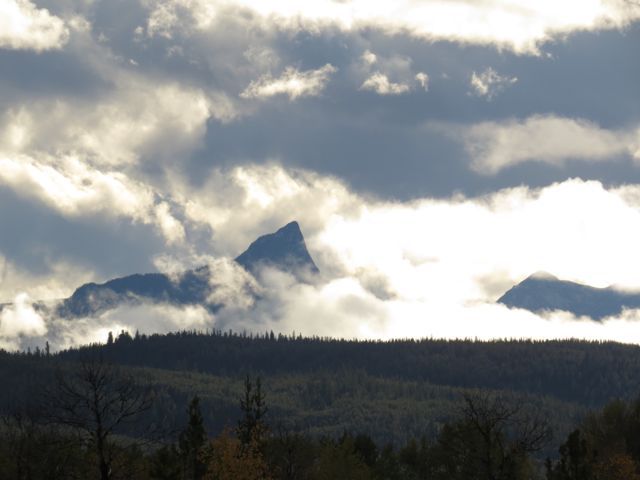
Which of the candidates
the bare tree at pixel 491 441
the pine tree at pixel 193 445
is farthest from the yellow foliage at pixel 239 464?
the bare tree at pixel 491 441

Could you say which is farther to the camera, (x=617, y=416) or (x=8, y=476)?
(x=617, y=416)

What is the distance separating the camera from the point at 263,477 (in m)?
126

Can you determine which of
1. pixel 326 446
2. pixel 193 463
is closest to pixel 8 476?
pixel 193 463

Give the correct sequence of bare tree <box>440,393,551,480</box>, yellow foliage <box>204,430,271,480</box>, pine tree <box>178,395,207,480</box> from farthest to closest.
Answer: pine tree <box>178,395,207,480</box>, yellow foliage <box>204,430,271,480</box>, bare tree <box>440,393,551,480</box>

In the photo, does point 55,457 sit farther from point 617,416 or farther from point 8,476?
point 617,416

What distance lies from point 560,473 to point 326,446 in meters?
49.2

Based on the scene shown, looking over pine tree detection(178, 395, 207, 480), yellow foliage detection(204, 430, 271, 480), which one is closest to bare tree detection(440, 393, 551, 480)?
yellow foliage detection(204, 430, 271, 480)

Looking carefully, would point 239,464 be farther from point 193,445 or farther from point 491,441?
point 491,441

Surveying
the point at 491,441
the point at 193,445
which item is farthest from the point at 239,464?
the point at 491,441

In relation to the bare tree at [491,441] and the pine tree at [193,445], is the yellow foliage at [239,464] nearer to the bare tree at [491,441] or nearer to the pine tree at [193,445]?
the pine tree at [193,445]

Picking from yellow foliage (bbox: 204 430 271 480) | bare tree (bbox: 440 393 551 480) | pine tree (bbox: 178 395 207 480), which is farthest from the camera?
pine tree (bbox: 178 395 207 480)

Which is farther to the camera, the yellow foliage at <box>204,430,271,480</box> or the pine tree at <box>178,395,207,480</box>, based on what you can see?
the pine tree at <box>178,395,207,480</box>

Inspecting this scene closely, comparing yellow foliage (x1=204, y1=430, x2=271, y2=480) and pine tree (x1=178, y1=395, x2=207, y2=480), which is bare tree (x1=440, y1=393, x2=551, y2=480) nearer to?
yellow foliage (x1=204, y1=430, x2=271, y2=480)

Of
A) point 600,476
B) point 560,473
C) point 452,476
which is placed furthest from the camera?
point 452,476
